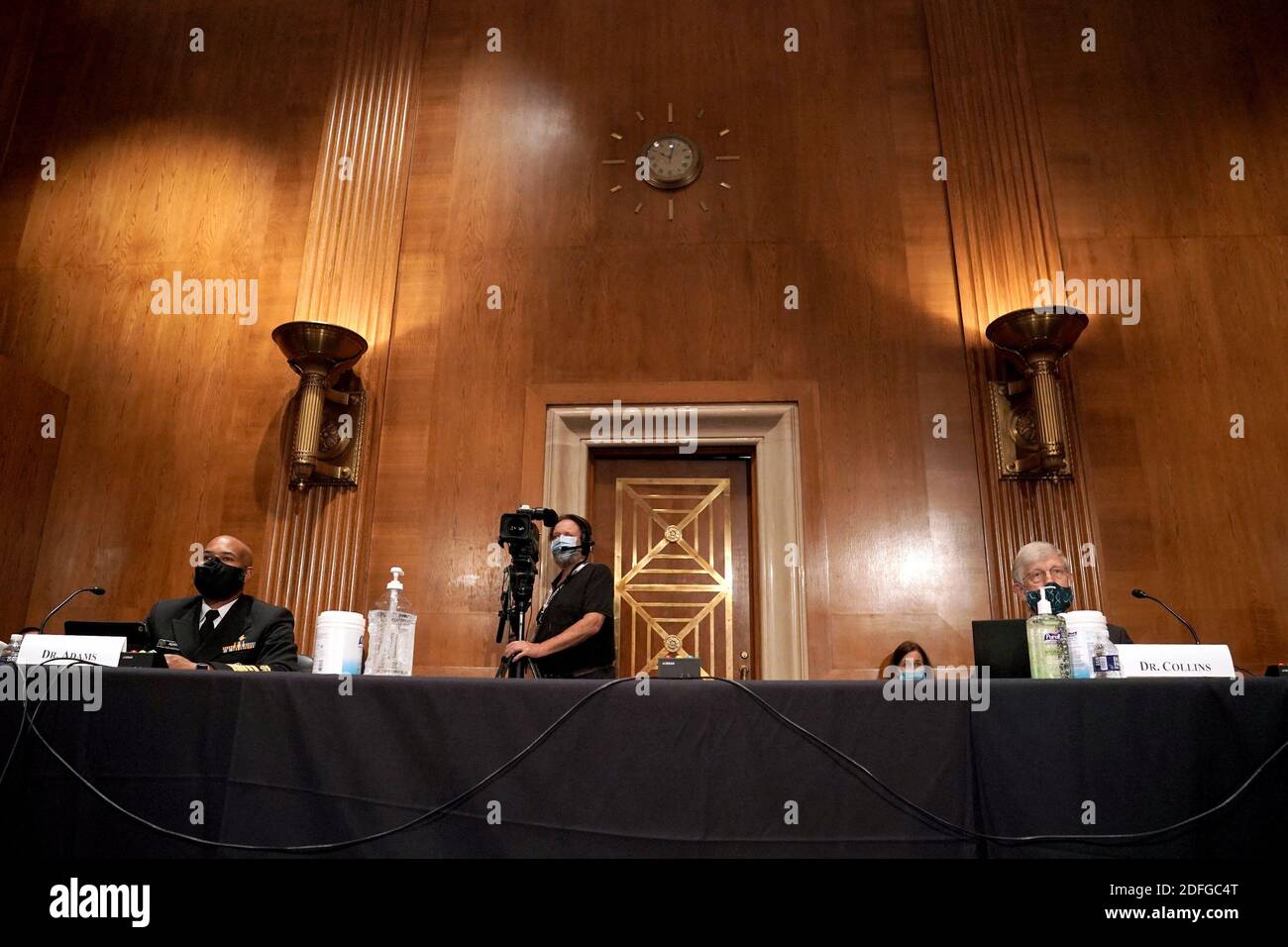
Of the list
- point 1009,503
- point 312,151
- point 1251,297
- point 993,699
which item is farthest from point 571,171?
point 993,699

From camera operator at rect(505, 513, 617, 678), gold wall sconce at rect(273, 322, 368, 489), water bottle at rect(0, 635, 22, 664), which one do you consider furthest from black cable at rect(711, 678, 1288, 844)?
gold wall sconce at rect(273, 322, 368, 489)

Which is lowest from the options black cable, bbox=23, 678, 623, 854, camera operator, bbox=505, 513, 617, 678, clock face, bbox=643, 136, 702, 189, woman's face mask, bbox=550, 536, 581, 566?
black cable, bbox=23, 678, 623, 854

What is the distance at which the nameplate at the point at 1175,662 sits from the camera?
2.27 metres

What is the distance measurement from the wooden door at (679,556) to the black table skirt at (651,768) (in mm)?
2853

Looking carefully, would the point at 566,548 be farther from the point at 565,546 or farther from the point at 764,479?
the point at 764,479

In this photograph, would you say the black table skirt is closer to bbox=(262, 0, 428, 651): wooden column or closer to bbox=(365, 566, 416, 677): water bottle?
bbox=(365, 566, 416, 677): water bottle

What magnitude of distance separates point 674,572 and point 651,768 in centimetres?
309

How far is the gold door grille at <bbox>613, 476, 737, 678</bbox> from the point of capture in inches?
192

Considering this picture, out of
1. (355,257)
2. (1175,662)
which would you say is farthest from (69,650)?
(355,257)

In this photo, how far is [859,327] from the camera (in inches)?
199

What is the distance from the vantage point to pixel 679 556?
503 centimetres

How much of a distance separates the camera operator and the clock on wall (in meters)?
2.60
